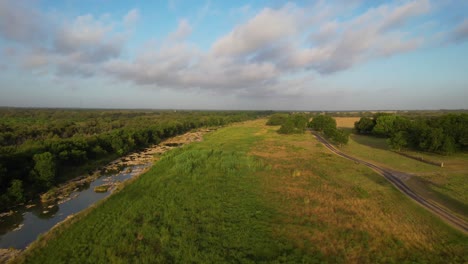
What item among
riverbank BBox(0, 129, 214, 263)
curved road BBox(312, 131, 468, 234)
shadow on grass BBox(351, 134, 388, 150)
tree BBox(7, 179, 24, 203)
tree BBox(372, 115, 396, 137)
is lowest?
riverbank BBox(0, 129, 214, 263)

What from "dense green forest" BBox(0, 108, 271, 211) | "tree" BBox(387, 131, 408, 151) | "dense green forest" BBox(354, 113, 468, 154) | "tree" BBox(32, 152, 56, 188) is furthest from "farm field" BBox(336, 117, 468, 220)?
"tree" BBox(32, 152, 56, 188)

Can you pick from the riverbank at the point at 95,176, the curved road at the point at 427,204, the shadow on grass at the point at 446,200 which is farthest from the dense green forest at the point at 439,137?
the riverbank at the point at 95,176

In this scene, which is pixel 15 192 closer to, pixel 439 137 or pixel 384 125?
pixel 439 137

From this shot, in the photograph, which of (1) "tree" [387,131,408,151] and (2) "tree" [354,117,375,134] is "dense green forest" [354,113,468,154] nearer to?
(1) "tree" [387,131,408,151]

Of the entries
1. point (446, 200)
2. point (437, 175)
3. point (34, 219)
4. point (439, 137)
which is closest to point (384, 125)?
point (439, 137)

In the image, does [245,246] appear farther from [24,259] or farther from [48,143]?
[48,143]

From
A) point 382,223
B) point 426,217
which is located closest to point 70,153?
point 382,223
